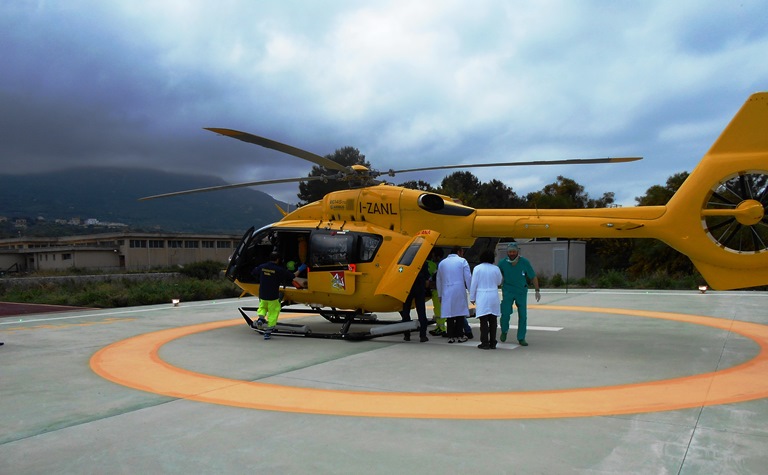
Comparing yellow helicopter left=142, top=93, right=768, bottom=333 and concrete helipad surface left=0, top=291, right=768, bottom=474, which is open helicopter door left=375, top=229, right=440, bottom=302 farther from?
concrete helipad surface left=0, top=291, right=768, bottom=474

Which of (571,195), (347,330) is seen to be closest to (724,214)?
(347,330)

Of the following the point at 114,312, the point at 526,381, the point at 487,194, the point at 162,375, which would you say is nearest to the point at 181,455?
the point at 162,375

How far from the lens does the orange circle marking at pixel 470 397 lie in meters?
5.04

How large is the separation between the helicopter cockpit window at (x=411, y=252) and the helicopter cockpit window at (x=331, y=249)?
1.06 m

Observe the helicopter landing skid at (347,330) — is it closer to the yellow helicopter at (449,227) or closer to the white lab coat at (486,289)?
the yellow helicopter at (449,227)

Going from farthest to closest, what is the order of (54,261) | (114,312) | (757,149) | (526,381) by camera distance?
(54,261) → (114,312) → (757,149) → (526,381)

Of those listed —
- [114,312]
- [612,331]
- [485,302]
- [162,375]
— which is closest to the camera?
[162,375]

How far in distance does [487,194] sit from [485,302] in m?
49.7

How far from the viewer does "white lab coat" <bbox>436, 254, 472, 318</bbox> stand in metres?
9.02

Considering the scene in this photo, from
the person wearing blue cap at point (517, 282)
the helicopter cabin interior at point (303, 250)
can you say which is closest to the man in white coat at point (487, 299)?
the person wearing blue cap at point (517, 282)

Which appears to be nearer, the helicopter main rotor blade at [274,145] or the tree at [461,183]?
the helicopter main rotor blade at [274,145]

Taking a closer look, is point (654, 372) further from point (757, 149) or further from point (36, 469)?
point (36, 469)

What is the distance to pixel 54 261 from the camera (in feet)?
185

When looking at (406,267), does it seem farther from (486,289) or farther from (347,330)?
(347,330)
